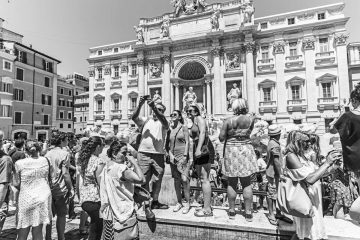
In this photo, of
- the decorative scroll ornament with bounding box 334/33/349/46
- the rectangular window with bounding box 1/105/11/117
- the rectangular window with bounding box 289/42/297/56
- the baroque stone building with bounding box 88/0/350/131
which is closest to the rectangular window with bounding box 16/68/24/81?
the rectangular window with bounding box 1/105/11/117

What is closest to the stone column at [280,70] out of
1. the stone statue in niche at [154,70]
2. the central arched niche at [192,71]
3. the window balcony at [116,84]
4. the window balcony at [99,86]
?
the central arched niche at [192,71]

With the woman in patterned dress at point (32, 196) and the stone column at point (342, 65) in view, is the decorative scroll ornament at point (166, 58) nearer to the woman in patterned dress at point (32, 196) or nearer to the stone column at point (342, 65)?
the stone column at point (342, 65)

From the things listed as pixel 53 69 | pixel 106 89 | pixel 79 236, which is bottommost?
pixel 79 236

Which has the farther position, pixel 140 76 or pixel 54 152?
pixel 140 76

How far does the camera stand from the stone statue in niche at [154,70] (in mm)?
31233

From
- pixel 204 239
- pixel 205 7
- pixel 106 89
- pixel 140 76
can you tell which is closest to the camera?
pixel 204 239

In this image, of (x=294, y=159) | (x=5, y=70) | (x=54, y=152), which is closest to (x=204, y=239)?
(x=294, y=159)

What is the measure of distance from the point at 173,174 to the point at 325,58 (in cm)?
2653

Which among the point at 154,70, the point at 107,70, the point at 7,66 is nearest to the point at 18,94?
the point at 7,66

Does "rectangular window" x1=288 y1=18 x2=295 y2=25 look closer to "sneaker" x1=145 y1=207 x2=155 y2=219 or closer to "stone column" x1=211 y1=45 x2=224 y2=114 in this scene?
"stone column" x1=211 y1=45 x2=224 y2=114

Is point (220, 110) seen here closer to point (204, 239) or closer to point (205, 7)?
point (205, 7)

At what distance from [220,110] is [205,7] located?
1381cm

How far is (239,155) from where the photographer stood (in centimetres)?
367

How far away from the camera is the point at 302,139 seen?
8.63 ft
